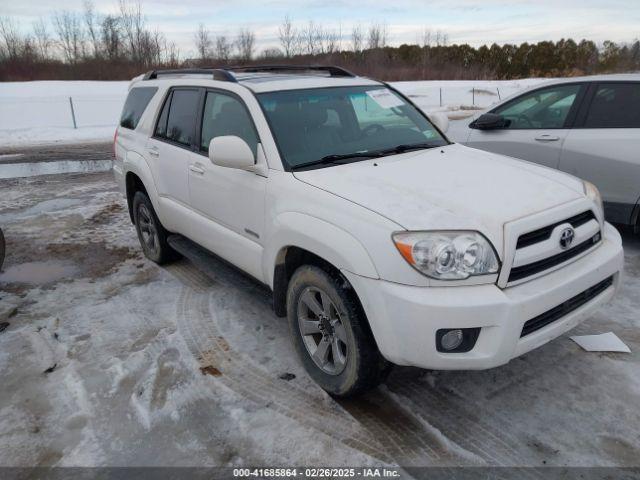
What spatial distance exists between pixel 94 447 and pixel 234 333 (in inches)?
50.6

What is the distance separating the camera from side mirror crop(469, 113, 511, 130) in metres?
5.51

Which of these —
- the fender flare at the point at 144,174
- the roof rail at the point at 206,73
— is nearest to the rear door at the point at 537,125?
the roof rail at the point at 206,73

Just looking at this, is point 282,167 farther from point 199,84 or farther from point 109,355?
point 109,355

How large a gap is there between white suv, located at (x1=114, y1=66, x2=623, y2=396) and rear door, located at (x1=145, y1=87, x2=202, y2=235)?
1.0 inches

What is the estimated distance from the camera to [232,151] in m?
3.09

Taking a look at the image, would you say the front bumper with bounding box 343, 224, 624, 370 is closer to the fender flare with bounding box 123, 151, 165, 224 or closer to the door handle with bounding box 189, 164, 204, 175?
the door handle with bounding box 189, 164, 204, 175

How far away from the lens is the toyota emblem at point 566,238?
2.61 meters

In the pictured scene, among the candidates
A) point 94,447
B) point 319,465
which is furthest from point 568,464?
point 94,447

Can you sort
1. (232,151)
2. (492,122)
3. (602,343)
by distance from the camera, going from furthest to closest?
(492,122), (602,343), (232,151)

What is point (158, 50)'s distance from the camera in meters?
45.3

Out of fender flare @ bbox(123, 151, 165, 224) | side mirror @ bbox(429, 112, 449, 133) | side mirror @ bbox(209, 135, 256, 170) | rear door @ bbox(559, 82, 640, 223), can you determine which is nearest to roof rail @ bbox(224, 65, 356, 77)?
side mirror @ bbox(429, 112, 449, 133)

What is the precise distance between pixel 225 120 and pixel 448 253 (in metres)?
2.11


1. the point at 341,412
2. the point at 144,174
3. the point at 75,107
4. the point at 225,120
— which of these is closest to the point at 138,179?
the point at 144,174

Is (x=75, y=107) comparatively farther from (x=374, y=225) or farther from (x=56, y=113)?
(x=374, y=225)
